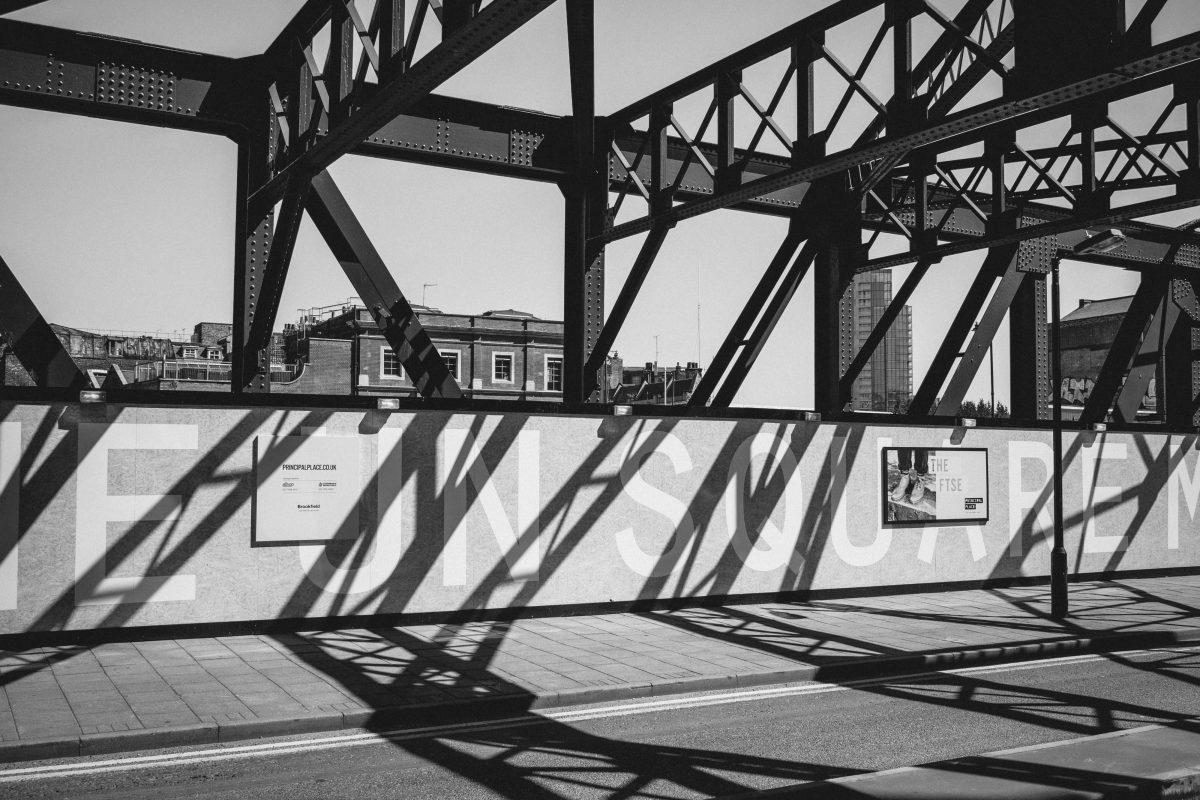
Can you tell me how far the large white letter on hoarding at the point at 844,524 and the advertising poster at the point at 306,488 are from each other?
7277 millimetres

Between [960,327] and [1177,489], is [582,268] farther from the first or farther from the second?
[1177,489]

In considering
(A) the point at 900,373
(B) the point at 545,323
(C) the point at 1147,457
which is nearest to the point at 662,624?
(C) the point at 1147,457

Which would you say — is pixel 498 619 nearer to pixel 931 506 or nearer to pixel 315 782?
pixel 315 782

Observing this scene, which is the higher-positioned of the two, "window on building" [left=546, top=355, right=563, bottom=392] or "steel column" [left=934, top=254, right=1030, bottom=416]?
"window on building" [left=546, top=355, right=563, bottom=392]

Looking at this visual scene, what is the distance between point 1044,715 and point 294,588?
8.10 meters

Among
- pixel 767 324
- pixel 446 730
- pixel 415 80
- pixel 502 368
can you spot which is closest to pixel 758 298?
pixel 767 324

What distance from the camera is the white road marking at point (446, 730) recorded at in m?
6.88

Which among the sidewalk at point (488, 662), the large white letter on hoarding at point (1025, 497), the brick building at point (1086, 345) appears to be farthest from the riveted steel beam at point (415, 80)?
the brick building at point (1086, 345)

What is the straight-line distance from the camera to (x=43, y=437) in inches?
432

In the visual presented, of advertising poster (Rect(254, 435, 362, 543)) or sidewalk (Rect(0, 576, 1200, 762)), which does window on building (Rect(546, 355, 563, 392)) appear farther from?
advertising poster (Rect(254, 435, 362, 543))

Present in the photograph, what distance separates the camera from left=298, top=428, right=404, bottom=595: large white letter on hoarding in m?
12.1

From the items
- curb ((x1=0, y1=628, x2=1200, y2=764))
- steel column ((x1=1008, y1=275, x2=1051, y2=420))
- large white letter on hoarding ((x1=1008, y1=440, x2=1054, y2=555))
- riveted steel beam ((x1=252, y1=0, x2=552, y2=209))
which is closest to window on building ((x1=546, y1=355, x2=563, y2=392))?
steel column ((x1=1008, y1=275, x2=1051, y2=420))

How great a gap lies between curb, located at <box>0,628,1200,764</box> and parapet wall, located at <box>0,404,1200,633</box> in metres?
4.10

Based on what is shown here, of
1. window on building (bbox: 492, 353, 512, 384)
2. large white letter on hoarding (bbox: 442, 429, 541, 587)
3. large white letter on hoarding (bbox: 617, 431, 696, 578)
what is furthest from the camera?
window on building (bbox: 492, 353, 512, 384)
